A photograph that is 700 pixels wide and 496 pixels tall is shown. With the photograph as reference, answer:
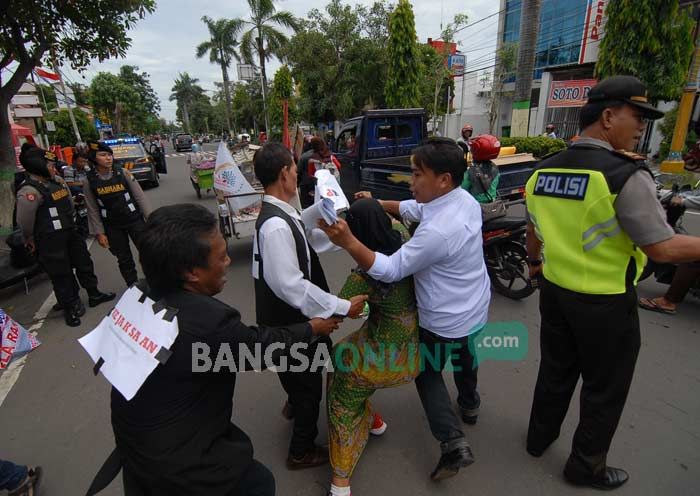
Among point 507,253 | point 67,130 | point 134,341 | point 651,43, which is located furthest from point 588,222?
point 67,130

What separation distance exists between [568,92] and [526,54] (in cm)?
556

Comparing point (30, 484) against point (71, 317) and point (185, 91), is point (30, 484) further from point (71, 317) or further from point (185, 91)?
point (185, 91)

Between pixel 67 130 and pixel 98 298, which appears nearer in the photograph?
pixel 98 298

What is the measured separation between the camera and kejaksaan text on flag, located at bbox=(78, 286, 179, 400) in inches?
43.4

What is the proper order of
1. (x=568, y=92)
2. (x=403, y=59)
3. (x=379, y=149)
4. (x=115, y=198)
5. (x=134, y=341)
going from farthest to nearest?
(x=568, y=92) < (x=403, y=59) < (x=379, y=149) < (x=115, y=198) < (x=134, y=341)

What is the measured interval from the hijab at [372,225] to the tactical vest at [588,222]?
0.76 metres

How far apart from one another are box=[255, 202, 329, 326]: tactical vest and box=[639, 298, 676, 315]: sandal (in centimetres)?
348

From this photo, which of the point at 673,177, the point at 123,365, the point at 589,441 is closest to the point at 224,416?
the point at 123,365

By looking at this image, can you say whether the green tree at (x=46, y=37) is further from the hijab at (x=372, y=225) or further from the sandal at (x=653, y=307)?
the sandal at (x=653, y=307)

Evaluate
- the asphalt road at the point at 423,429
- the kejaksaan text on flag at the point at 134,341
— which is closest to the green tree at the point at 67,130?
the asphalt road at the point at 423,429

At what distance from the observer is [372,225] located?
1.62 m

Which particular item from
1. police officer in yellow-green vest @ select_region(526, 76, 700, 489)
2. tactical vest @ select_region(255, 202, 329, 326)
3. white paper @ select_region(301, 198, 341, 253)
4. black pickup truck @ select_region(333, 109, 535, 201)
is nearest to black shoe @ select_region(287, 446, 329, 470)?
tactical vest @ select_region(255, 202, 329, 326)

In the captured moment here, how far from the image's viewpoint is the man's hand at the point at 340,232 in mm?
1460

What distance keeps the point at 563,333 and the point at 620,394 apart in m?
0.35
